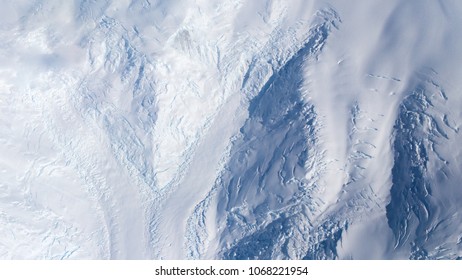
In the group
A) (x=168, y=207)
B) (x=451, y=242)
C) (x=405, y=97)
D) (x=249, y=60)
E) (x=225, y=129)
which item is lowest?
(x=451, y=242)

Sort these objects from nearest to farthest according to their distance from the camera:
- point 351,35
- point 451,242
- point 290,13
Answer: point 451,242 < point 351,35 < point 290,13

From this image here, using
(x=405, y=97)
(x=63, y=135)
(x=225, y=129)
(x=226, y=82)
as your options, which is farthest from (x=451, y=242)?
(x=63, y=135)

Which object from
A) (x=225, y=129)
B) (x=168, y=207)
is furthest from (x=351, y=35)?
(x=168, y=207)

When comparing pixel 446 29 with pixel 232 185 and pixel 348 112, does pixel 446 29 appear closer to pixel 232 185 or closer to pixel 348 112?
pixel 348 112

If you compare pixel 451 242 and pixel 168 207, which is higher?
pixel 168 207

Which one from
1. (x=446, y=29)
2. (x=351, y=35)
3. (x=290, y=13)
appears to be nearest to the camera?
(x=446, y=29)

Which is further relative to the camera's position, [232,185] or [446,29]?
[232,185]
